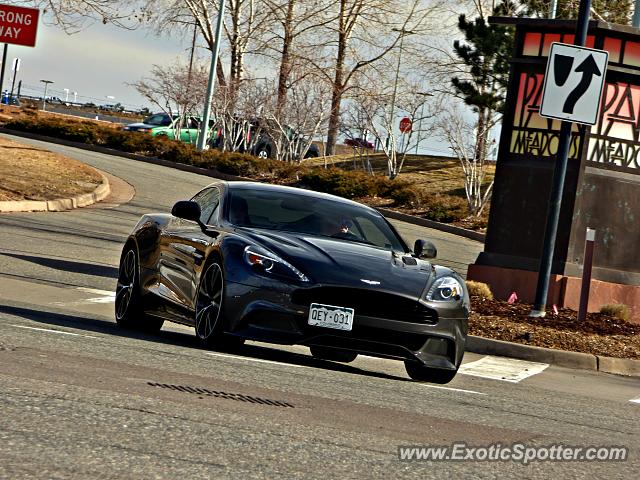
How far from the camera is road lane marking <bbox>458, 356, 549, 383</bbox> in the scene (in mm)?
11867

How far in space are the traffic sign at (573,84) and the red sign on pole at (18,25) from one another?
10.1m

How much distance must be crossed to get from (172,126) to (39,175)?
2814 centimetres

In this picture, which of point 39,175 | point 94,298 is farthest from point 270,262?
point 39,175

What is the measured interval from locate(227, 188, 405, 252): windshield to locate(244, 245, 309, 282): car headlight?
83 cm

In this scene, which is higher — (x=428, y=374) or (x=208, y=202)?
(x=208, y=202)

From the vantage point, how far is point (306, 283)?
9.38 meters

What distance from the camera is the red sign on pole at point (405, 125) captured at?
5200 cm

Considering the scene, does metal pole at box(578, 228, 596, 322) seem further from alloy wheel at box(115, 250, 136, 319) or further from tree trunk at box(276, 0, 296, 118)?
tree trunk at box(276, 0, 296, 118)

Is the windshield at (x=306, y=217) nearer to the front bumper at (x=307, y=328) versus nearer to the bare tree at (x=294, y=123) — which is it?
the front bumper at (x=307, y=328)

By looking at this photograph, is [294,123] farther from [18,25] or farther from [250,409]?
[250,409]

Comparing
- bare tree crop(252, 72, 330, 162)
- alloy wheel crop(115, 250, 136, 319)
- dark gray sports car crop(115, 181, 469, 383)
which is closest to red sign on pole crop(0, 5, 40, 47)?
alloy wheel crop(115, 250, 136, 319)

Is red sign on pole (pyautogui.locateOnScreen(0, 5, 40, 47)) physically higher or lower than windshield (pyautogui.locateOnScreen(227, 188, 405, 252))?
higher

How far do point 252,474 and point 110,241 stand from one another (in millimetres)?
15243

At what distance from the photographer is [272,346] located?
38.9 ft
